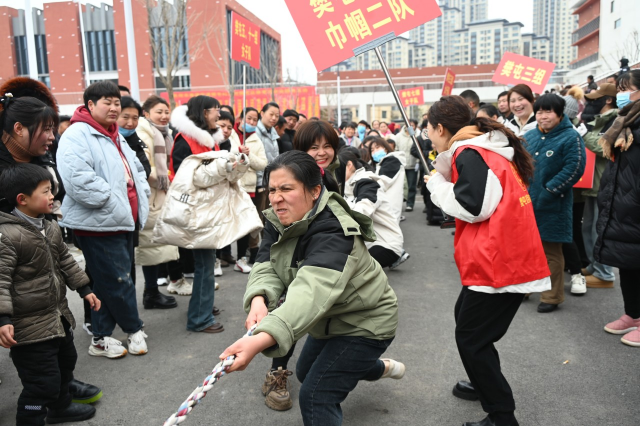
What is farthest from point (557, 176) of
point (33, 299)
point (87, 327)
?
point (87, 327)

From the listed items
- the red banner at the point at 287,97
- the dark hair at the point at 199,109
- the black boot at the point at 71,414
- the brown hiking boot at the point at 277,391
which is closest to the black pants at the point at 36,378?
the black boot at the point at 71,414

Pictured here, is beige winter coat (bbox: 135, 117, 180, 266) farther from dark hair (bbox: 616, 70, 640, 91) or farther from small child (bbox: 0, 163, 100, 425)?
dark hair (bbox: 616, 70, 640, 91)

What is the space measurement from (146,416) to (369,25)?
319 cm

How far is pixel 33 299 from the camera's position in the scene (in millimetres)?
2754

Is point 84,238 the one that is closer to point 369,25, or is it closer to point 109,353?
point 109,353

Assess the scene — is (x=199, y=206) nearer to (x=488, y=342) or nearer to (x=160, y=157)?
(x=160, y=157)

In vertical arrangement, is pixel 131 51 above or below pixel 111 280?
above

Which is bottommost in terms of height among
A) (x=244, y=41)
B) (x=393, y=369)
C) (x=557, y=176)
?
(x=393, y=369)

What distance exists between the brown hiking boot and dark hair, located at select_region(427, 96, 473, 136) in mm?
1869

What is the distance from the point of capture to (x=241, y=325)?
4.56 meters

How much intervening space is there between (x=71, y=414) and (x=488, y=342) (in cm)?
250

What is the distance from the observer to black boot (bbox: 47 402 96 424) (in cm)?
298

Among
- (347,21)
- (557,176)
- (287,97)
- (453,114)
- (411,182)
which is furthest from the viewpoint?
(287,97)

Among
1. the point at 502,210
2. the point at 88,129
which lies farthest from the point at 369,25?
the point at 88,129
